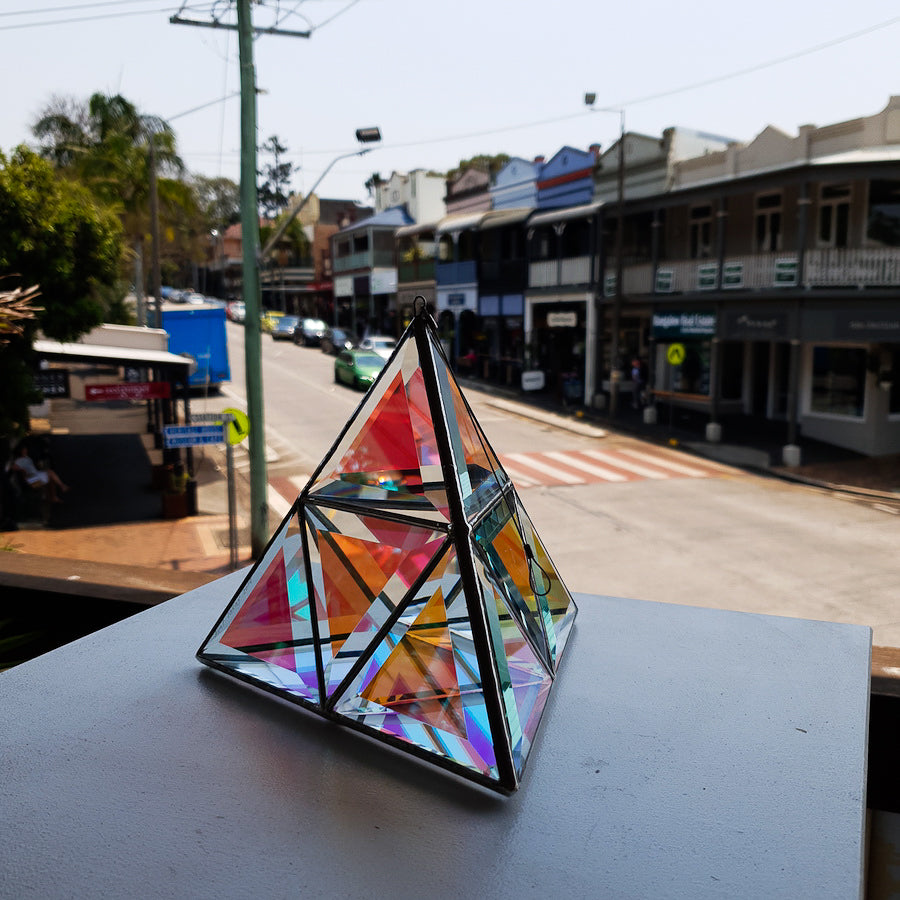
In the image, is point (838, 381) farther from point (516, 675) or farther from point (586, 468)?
point (516, 675)

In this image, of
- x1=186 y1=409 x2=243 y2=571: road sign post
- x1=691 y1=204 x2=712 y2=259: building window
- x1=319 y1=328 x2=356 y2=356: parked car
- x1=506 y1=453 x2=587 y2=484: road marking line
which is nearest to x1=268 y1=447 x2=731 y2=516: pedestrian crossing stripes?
x1=506 y1=453 x2=587 y2=484: road marking line

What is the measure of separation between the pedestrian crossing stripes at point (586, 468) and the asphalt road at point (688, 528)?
51 mm

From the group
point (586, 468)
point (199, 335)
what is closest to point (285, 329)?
point (199, 335)

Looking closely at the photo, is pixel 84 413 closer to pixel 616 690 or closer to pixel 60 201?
pixel 60 201

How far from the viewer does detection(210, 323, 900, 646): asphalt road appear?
1241cm

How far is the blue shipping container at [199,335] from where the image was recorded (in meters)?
30.1

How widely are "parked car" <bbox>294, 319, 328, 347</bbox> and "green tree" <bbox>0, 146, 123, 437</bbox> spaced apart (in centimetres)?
3602

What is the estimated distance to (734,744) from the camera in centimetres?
330

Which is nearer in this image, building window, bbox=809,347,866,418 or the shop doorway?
building window, bbox=809,347,866,418

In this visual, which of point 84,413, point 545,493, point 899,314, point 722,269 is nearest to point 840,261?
point 899,314

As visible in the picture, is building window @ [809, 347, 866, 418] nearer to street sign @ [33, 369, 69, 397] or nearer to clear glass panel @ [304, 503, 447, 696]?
street sign @ [33, 369, 69, 397]

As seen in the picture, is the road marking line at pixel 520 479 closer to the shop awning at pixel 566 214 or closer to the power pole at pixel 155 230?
the shop awning at pixel 566 214

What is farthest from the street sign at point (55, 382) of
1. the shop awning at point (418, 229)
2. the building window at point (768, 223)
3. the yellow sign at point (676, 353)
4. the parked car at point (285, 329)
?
the parked car at point (285, 329)

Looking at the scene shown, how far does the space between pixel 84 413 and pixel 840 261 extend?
25.9 m
